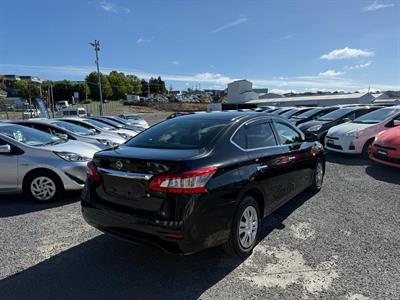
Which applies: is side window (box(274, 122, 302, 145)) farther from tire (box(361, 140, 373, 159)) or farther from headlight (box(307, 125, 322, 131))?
headlight (box(307, 125, 322, 131))

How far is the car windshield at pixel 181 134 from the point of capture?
11.1ft

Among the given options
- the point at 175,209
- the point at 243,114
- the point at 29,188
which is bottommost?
the point at 29,188

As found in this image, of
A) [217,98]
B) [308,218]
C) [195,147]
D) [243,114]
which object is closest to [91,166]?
[195,147]

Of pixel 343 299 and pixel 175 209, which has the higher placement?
pixel 175 209

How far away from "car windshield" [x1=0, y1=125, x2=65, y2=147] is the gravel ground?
1.43 m

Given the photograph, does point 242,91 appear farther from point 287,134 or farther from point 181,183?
point 181,183

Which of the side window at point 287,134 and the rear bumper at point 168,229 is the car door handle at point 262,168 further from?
the side window at point 287,134

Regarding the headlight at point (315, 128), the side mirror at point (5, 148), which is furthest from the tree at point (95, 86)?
the side mirror at point (5, 148)

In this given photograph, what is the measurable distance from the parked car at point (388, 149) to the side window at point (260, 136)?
4.06m

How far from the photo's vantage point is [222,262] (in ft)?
10.9

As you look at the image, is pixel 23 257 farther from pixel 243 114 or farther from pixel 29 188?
pixel 243 114

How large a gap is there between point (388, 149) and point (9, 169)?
753 centimetres

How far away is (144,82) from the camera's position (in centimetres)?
13800

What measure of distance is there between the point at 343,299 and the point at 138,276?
1.86 meters
